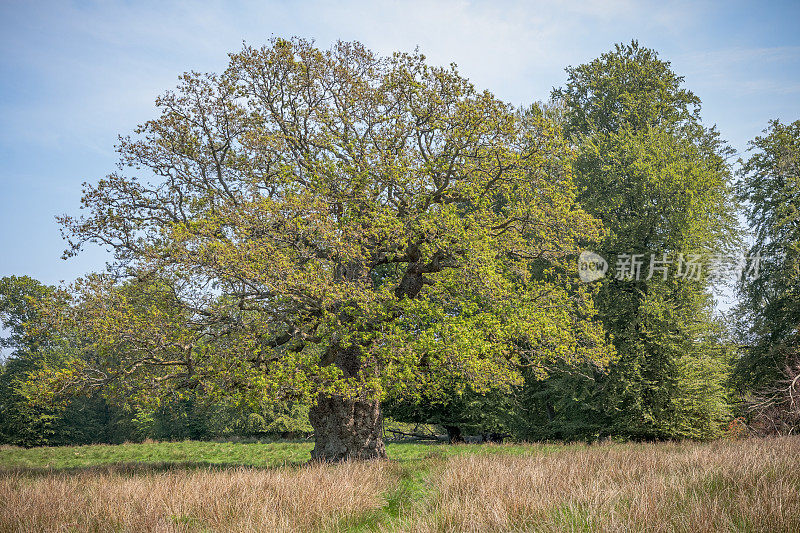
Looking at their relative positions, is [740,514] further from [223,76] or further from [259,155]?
[223,76]

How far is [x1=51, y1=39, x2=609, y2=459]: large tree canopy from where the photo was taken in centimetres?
1255

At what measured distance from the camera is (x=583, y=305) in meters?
16.5

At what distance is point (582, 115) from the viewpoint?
89.9 feet

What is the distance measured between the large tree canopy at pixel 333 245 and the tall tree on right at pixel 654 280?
21.7 feet

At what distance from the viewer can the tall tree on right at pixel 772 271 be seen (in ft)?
74.5

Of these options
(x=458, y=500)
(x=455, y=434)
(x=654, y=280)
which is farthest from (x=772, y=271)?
(x=458, y=500)

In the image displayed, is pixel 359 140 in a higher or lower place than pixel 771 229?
lower

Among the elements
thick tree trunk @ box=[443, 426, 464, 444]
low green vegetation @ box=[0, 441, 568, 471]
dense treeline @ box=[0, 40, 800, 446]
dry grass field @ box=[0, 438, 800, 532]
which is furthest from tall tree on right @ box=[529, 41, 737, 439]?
dry grass field @ box=[0, 438, 800, 532]

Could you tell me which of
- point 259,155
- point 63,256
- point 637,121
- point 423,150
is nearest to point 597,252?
point 637,121

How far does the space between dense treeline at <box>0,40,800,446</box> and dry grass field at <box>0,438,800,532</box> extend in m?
3.54

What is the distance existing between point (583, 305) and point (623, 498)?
10.2m

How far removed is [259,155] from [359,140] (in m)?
3.32

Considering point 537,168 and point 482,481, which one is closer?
point 482,481

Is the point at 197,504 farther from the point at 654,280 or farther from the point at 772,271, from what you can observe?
the point at 772,271
